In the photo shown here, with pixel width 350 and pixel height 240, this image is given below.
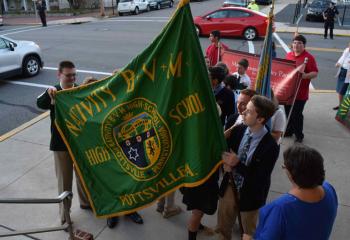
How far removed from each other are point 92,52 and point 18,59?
169 inches

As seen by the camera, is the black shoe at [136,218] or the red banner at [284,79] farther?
the red banner at [284,79]

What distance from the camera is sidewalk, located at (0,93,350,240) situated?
4.16 meters

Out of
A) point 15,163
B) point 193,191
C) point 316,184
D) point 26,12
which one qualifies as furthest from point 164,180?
point 26,12

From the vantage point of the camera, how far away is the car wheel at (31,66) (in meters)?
10.9

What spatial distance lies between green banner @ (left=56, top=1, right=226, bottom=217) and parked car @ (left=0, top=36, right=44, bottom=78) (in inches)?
306

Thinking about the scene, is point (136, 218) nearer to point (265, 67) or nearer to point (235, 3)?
point (265, 67)

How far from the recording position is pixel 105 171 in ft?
11.0

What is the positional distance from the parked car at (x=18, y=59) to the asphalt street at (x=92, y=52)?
29 cm

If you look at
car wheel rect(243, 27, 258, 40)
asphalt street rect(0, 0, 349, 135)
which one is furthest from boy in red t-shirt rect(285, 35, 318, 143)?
car wheel rect(243, 27, 258, 40)

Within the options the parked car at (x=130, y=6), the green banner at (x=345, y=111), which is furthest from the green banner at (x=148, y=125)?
the parked car at (x=130, y=6)

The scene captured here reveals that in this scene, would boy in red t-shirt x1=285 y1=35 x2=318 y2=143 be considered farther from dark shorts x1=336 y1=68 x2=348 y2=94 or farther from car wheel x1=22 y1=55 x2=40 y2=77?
car wheel x1=22 y1=55 x2=40 y2=77

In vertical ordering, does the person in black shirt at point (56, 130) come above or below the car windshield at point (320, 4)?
below

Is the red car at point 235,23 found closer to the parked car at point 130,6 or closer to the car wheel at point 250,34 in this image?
the car wheel at point 250,34

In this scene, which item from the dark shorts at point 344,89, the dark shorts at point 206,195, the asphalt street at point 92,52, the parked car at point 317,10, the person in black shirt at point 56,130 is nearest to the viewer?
the dark shorts at point 206,195
